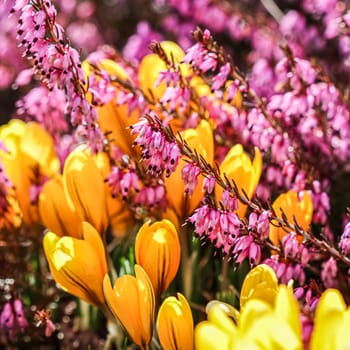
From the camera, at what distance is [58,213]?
4.01 ft

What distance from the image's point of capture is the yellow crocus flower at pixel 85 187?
1.14m

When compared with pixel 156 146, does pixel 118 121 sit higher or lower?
higher

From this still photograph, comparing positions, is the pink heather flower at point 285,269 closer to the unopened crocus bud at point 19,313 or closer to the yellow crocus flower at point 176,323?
the yellow crocus flower at point 176,323

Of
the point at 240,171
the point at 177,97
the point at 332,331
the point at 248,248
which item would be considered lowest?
the point at 332,331

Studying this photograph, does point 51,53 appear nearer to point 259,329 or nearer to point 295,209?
point 295,209

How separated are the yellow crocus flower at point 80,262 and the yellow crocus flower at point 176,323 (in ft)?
0.52

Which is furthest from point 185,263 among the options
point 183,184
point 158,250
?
point 158,250

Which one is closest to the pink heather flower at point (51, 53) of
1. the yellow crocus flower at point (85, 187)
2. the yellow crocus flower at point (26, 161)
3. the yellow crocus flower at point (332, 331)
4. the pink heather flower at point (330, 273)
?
the yellow crocus flower at point (85, 187)

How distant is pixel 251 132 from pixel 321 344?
63cm

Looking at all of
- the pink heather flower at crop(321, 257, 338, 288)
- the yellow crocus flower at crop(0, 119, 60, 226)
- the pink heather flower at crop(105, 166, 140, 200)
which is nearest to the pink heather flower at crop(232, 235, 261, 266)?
the pink heather flower at crop(321, 257, 338, 288)

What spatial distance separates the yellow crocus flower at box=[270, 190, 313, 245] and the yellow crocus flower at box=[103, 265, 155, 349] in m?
0.25

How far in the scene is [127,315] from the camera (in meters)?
0.96

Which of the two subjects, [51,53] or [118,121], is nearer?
[51,53]

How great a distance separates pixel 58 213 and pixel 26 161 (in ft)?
0.65
